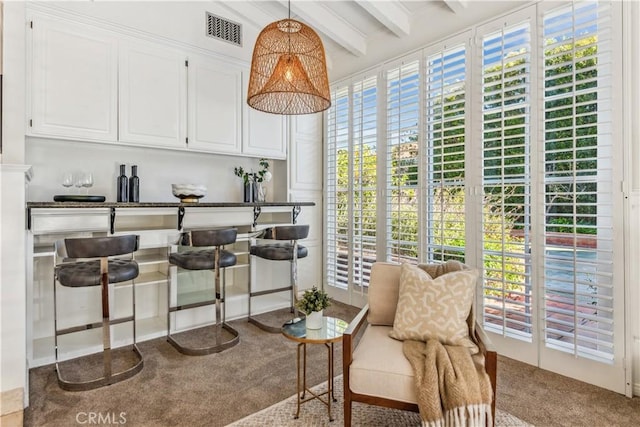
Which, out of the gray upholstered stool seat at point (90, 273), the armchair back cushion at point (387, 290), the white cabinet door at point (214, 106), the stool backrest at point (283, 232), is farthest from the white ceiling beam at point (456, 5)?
the gray upholstered stool seat at point (90, 273)

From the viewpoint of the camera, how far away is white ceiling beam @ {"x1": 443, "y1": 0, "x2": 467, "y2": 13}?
3.02 m

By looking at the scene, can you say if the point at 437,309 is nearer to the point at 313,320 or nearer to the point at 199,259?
the point at 313,320

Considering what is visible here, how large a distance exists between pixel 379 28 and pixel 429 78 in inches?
38.2

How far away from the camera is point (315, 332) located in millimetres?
2014

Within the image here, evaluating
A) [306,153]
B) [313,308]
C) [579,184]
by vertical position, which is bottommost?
[313,308]

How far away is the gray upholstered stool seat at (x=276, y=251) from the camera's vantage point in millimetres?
3400

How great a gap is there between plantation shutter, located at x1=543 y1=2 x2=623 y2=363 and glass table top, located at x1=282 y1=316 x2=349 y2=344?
1625 millimetres

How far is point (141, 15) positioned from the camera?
3234 millimetres

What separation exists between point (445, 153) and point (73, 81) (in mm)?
3207

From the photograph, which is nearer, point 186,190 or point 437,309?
point 437,309

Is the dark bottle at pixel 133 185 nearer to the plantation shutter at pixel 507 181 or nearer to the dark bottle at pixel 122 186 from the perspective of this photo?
the dark bottle at pixel 122 186

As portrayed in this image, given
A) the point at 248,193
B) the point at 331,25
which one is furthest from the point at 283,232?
the point at 331,25

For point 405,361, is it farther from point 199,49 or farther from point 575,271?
point 199,49

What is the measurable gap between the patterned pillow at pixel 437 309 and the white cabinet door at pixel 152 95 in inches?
105
